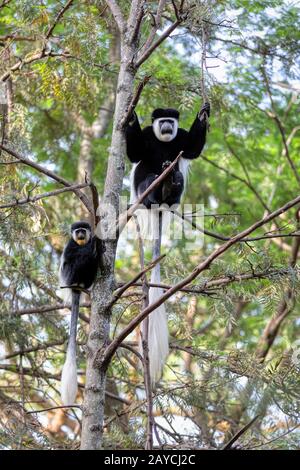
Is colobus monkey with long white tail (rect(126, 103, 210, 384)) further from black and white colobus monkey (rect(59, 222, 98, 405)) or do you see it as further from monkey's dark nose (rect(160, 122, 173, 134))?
black and white colobus monkey (rect(59, 222, 98, 405))

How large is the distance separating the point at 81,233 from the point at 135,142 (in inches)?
24.1

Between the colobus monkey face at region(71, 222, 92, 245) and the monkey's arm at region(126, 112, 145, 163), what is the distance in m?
0.50

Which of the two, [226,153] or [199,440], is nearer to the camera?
[199,440]

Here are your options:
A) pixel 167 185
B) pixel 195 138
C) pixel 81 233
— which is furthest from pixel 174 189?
pixel 81 233

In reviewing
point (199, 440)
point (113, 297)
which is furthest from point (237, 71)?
point (113, 297)

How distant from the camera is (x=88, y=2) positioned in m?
3.53

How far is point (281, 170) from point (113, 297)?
12.0ft

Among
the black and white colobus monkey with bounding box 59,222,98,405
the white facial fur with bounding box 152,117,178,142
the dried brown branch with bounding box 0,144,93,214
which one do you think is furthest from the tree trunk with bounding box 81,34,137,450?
the white facial fur with bounding box 152,117,178,142

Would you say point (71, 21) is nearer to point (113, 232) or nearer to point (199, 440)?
point (113, 232)

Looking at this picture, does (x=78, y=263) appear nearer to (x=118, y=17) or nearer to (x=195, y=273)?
(x=118, y=17)

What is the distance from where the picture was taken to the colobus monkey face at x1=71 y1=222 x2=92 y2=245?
3117mm

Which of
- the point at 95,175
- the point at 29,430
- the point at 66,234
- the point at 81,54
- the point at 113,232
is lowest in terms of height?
the point at 29,430

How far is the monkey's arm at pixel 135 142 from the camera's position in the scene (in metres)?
3.29

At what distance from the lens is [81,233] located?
10.2 feet
